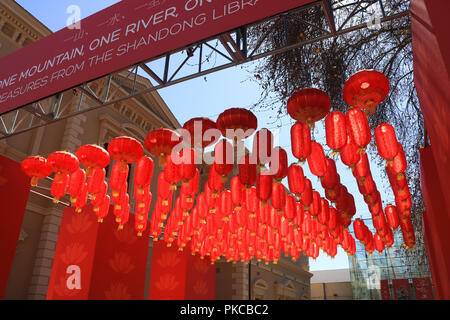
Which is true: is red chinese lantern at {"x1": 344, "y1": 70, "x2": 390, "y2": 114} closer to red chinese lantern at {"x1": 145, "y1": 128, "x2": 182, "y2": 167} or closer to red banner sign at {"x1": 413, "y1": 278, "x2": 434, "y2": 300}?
red chinese lantern at {"x1": 145, "y1": 128, "x2": 182, "y2": 167}

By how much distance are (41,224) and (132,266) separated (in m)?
3.64

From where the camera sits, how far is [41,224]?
1051 centimetres

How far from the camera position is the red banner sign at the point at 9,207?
20.7 ft

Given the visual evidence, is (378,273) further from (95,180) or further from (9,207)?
(9,207)

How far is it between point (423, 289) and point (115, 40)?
26005mm

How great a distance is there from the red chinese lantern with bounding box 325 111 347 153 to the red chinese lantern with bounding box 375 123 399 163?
0.66m

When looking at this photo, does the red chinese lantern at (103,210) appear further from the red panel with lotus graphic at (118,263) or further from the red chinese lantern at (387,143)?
the red chinese lantern at (387,143)

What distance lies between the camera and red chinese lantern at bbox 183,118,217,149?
4.85 meters

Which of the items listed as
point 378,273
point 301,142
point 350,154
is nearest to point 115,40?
point 301,142

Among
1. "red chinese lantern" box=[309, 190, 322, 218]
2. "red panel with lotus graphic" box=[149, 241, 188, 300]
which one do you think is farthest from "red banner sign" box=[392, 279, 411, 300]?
"red chinese lantern" box=[309, 190, 322, 218]

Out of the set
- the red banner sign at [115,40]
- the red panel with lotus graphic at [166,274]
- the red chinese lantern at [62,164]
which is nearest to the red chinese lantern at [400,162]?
the red banner sign at [115,40]

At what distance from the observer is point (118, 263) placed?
8859 mm
